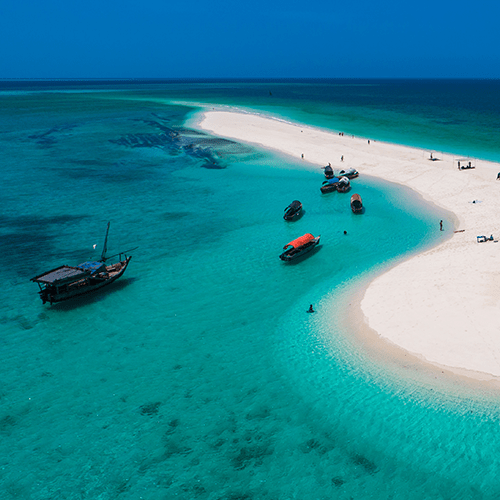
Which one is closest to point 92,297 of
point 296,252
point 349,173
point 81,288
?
point 81,288

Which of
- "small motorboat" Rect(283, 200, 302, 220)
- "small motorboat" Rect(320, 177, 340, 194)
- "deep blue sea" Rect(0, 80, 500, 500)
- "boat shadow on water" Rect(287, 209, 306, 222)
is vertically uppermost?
"small motorboat" Rect(320, 177, 340, 194)

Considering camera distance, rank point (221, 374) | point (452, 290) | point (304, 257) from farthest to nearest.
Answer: point (304, 257)
point (452, 290)
point (221, 374)

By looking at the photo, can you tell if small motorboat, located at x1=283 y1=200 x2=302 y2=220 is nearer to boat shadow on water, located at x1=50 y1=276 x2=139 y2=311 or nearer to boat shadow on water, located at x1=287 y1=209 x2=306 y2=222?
boat shadow on water, located at x1=287 y1=209 x2=306 y2=222

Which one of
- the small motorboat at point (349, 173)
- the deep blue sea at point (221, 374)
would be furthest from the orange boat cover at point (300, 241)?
the small motorboat at point (349, 173)

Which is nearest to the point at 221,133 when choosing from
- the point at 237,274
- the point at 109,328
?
the point at 237,274

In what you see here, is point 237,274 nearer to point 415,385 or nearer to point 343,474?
point 415,385

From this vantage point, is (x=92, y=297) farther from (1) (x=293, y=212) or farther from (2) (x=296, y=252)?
(1) (x=293, y=212)

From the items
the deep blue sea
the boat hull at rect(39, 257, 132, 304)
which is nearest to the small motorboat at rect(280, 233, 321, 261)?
the deep blue sea
